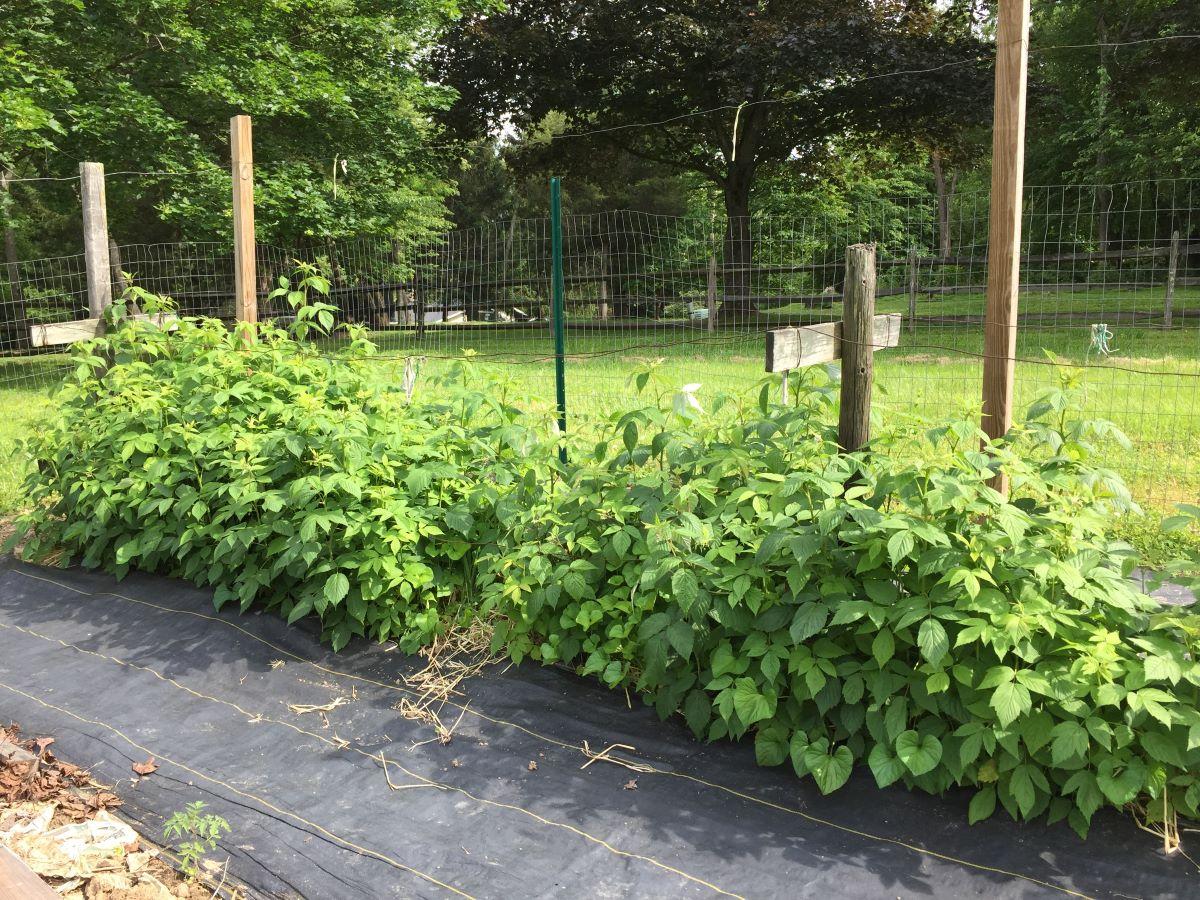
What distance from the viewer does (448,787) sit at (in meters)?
2.98

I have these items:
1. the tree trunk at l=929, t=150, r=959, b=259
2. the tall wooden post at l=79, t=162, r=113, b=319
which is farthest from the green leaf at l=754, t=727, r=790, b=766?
the tall wooden post at l=79, t=162, r=113, b=319

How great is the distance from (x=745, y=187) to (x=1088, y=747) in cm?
1940

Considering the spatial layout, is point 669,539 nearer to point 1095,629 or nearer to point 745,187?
point 1095,629

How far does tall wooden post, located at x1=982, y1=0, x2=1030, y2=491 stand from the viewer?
340 centimetres

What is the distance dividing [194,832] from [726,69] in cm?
1753

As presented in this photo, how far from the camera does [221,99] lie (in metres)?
15.1

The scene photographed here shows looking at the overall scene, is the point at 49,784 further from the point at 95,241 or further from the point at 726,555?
the point at 95,241

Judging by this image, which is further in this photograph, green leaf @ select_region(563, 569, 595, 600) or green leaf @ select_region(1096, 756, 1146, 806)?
green leaf @ select_region(563, 569, 595, 600)

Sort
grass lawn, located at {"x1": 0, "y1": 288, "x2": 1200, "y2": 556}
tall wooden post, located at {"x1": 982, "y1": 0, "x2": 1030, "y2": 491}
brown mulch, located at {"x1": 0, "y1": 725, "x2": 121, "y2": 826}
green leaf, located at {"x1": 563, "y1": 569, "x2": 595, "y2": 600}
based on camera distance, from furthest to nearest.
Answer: grass lawn, located at {"x1": 0, "y1": 288, "x2": 1200, "y2": 556} < tall wooden post, located at {"x1": 982, "y1": 0, "x2": 1030, "y2": 491} < green leaf, located at {"x1": 563, "y1": 569, "x2": 595, "y2": 600} < brown mulch, located at {"x1": 0, "y1": 725, "x2": 121, "y2": 826}

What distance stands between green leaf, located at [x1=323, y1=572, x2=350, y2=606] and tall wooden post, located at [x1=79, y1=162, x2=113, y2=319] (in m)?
2.93

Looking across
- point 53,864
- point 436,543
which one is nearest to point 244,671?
point 436,543

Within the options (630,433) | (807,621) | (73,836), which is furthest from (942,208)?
(73,836)

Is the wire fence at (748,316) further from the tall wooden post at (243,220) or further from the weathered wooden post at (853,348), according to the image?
the weathered wooden post at (853,348)

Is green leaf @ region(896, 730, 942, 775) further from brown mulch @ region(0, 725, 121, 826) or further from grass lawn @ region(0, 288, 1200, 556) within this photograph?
brown mulch @ region(0, 725, 121, 826)
